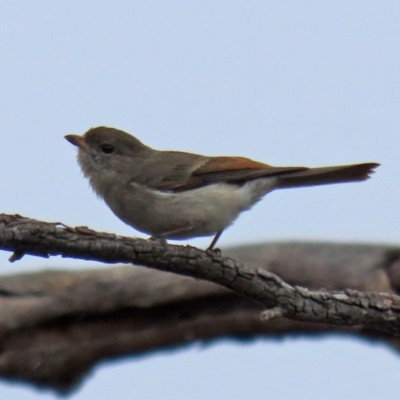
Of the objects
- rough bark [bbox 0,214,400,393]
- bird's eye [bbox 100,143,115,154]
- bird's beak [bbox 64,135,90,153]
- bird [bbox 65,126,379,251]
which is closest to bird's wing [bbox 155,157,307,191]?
bird [bbox 65,126,379,251]

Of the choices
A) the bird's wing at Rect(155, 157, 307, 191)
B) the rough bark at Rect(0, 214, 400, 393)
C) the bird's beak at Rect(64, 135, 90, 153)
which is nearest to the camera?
the bird's wing at Rect(155, 157, 307, 191)

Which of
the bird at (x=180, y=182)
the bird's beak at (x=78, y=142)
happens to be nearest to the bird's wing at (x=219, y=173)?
the bird at (x=180, y=182)

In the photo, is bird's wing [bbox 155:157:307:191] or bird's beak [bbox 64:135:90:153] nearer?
bird's wing [bbox 155:157:307:191]

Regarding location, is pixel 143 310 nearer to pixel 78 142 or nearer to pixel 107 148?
pixel 107 148

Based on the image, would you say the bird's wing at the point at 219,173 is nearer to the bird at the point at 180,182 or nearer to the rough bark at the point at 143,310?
the bird at the point at 180,182

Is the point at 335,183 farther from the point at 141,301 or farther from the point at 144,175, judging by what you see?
the point at 141,301

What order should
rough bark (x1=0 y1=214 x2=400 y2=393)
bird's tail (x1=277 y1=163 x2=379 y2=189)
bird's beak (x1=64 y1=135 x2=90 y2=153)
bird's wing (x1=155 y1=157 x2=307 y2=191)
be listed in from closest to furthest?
bird's tail (x1=277 y1=163 x2=379 y2=189), bird's wing (x1=155 y1=157 x2=307 y2=191), bird's beak (x1=64 y1=135 x2=90 y2=153), rough bark (x1=0 y1=214 x2=400 y2=393)

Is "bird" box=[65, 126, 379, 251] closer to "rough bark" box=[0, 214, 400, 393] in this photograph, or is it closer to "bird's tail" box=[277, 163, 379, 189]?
"bird's tail" box=[277, 163, 379, 189]

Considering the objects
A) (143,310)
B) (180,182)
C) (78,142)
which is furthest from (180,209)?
(143,310)
